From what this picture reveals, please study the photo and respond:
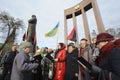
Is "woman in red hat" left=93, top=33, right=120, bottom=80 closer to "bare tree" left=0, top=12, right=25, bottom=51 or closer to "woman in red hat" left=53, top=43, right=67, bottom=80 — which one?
"woman in red hat" left=53, top=43, right=67, bottom=80

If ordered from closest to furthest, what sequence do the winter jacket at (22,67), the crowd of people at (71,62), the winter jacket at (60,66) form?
1. the crowd of people at (71,62)
2. the winter jacket at (22,67)
3. the winter jacket at (60,66)

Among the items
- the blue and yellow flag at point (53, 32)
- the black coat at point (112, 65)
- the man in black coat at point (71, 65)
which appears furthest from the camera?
the blue and yellow flag at point (53, 32)

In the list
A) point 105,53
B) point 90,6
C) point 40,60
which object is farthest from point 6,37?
point 105,53

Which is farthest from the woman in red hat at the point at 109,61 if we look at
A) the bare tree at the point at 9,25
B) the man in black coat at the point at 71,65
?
the bare tree at the point at 9,25

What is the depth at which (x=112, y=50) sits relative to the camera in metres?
2.38

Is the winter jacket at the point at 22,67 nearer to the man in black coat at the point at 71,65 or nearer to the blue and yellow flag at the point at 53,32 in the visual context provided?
the man in black coat at the point at 71,65

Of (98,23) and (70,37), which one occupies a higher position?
(98,23)

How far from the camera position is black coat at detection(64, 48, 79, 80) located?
612 cm

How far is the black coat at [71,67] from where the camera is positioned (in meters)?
6.12

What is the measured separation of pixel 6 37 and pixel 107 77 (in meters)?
33.6

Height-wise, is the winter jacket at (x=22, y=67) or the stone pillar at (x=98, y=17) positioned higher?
the stone pillar at (x=98, y=17)

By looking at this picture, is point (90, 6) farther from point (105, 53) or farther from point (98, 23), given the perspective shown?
point (105, 53)

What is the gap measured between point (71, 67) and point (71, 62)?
15 centimetres

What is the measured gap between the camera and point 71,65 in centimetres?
623
